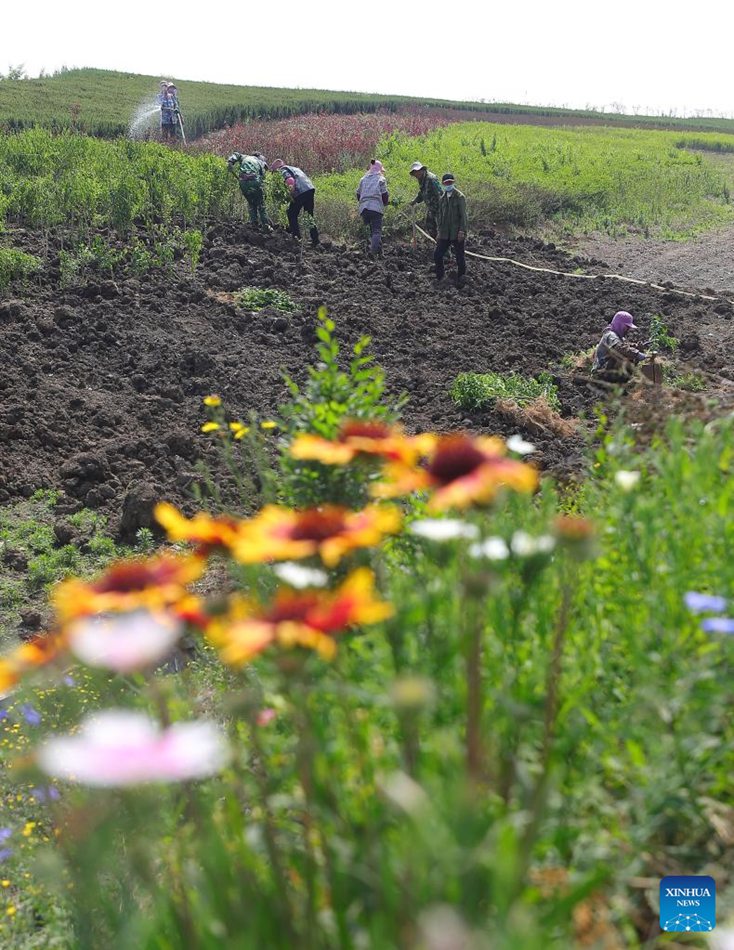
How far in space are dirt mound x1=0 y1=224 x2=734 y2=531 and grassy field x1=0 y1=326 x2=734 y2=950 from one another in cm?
368

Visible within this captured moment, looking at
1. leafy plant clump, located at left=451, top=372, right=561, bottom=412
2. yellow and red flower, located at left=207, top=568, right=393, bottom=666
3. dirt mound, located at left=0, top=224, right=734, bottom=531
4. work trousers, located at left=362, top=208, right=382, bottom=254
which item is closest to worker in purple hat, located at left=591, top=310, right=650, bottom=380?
dirt mound, located at left=0, top=224, right=734, bottom=531

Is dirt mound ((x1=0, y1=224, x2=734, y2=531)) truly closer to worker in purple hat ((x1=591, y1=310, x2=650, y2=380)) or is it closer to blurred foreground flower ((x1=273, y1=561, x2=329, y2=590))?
worker in purple hat ((x1=591, y1=310, x2=650, y2=380))

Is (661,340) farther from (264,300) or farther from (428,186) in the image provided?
(428,186)

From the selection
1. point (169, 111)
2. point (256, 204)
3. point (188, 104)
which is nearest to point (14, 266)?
point (256, 204)

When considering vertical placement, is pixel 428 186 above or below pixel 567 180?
below

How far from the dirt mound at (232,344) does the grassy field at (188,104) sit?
1678 cm

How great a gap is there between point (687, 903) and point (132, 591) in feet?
3.91

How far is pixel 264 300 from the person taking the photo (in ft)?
35.6

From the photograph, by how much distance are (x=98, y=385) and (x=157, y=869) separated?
246 inches

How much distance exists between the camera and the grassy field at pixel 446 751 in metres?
1.30

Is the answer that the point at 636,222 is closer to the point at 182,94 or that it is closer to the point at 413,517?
the point at 413,517

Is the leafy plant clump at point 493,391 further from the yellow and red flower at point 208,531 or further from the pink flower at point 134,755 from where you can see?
the pink flower at point 134,755

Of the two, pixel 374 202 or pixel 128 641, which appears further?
pixel 374 202

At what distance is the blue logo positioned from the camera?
1.76m
